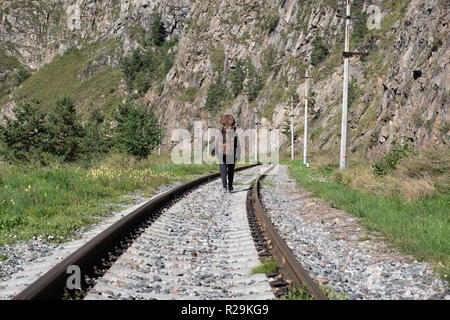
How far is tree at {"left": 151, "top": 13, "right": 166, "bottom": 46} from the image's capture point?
527 ft

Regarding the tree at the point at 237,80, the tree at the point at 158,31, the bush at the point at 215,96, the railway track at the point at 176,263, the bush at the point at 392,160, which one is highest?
the tree at the point at 158,31

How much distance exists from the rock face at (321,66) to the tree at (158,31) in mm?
3347

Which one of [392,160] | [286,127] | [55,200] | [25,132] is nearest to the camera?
[55,200]

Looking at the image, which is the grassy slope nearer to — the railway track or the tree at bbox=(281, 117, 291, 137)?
the tree at bbox=(281, 117, 291, 137)

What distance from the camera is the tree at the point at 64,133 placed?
46406mm

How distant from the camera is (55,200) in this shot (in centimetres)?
808

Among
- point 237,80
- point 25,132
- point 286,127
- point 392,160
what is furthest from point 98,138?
point 392,160

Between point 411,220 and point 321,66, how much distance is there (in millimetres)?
71143

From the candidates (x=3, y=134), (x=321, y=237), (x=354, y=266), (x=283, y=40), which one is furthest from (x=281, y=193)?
(x=283, y=40)

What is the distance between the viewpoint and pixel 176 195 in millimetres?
10594

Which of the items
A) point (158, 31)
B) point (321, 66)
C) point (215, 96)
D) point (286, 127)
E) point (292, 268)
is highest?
point (158, 31)

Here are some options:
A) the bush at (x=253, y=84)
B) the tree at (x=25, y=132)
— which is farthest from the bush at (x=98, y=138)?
the bush at (x=253, y=84)

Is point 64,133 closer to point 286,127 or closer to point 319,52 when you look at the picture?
point 286,127

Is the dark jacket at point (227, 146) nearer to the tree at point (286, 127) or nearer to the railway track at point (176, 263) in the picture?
the railway track at point (176, 263)
